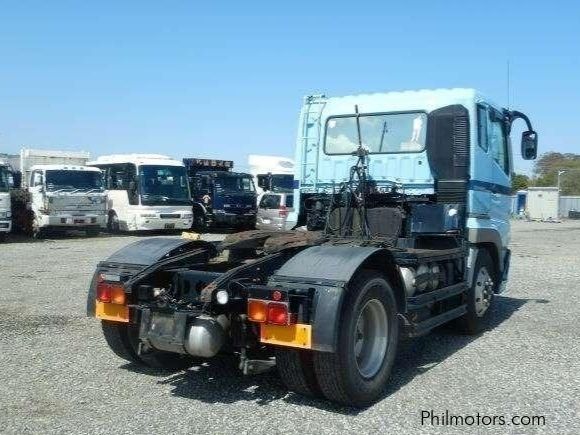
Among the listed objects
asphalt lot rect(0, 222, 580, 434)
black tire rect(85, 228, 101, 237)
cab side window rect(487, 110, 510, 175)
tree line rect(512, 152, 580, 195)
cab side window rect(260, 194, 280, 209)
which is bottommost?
asphalt lot rect(0, 222, 580, 434)

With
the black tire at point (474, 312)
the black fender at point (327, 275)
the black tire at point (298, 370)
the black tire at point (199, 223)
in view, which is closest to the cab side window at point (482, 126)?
the black tire at point (474, 312)

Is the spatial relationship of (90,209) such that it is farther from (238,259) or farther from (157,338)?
(157,338)

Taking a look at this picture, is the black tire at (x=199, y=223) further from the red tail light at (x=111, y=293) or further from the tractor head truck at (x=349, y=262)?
the red tail light at (x=111, y=293)

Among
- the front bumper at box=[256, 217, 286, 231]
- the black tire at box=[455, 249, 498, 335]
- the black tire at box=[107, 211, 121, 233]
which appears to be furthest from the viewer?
the front bumper at box=[256, 217, 286, 231]

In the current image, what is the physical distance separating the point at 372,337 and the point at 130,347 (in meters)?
2.11

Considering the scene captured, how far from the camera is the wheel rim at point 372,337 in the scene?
4977mm

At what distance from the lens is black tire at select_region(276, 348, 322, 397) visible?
456cm

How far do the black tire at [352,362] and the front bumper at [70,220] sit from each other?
1739cm

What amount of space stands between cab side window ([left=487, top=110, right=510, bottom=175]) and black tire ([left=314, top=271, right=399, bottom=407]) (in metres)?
3.37

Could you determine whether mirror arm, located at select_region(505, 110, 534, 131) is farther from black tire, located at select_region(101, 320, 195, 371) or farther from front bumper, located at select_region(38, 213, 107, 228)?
front bumper, located at select_region(38, 213, 107, 228)

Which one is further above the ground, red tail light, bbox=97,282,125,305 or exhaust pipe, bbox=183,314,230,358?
red tail light, bbox=97,282,125,305

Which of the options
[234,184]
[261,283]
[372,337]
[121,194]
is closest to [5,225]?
[121,194]

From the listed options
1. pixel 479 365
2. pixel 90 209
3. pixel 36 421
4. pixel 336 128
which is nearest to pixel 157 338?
pixel 36 421

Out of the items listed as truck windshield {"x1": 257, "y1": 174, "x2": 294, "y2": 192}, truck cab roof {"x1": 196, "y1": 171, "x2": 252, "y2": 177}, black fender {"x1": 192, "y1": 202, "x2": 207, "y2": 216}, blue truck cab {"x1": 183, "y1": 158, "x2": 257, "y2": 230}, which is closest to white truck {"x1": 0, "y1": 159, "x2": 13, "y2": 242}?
black fender {"x1": 192, "y1": 202, "x2": 207, "y2": 216}
